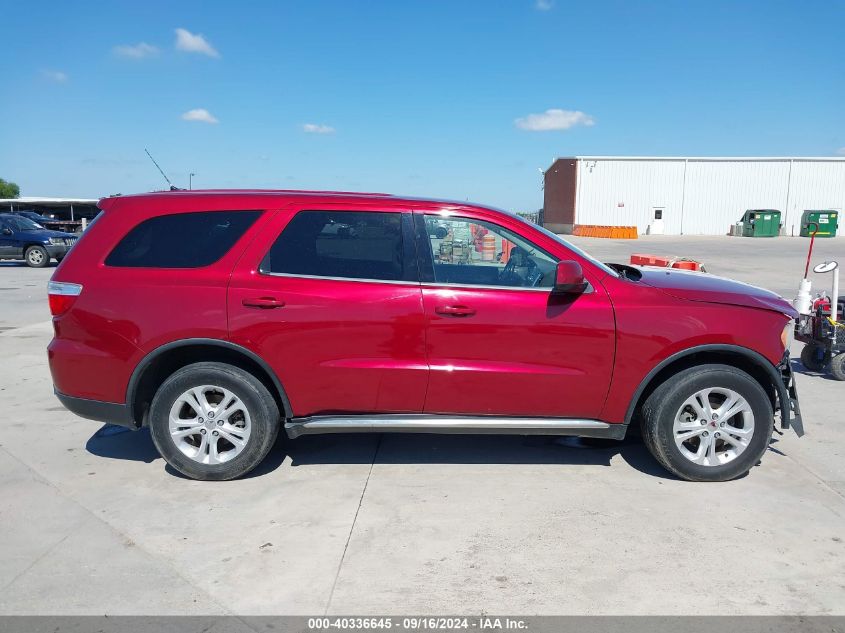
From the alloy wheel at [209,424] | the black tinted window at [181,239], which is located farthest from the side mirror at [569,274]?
the alloy wheel at [209,424]

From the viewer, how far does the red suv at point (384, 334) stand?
13.2 feet

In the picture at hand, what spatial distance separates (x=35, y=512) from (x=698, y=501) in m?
3.98

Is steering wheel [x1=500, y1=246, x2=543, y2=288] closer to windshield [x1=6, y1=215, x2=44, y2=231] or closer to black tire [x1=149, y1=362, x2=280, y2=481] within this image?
black tire [x1=149, y1=362, x2=280, y2=481]

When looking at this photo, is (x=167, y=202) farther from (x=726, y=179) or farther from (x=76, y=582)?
(x=726, y=179)

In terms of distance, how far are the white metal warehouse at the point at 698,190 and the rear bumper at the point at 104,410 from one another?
1954 inches

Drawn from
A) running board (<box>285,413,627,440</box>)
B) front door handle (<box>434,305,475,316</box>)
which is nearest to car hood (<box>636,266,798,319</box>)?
running board (<box>285,413,627,440</box>)

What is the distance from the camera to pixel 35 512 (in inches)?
150

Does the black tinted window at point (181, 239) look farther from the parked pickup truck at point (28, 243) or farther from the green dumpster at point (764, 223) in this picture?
the green dumpster at point (764, 223)

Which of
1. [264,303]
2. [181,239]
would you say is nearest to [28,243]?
[181,239]

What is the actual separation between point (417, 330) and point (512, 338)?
591mm

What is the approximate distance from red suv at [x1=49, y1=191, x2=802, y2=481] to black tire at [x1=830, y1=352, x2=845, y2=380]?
313cm

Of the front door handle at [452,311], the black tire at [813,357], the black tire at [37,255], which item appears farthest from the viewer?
the black tire at [37,255]

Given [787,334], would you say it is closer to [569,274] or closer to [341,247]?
[569,274]

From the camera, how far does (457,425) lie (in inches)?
163
